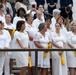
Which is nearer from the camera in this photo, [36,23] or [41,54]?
[41,54]

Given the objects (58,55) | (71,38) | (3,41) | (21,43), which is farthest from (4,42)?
(71,38)

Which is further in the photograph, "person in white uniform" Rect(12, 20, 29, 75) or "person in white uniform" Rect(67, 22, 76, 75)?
"person in white uniform" Rect(67, 22, 76, 75)

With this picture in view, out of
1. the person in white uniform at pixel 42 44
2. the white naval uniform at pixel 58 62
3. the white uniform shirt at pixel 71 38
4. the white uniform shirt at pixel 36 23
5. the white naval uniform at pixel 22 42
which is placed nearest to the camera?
the person in white uniform at pixel 42 44

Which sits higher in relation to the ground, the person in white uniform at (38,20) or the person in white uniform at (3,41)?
A: the person in white uniform at (38,20)

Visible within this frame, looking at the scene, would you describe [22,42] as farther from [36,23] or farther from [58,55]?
[36,23]

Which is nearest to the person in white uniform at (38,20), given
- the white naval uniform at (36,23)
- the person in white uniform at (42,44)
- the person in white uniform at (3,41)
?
the white naval uniform at (36,23)

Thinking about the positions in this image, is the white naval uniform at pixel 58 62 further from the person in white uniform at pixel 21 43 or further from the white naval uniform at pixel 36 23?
the white naval uniform at pixel 36 23

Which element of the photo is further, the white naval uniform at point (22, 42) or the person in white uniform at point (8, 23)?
the person in white uniform at point (8, 23)

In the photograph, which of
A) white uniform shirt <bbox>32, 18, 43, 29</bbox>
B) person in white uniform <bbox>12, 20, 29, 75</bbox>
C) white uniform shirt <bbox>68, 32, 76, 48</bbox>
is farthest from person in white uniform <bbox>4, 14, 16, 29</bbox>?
white uniform shirt <bbox>68, 32, 76, 48</bbox>

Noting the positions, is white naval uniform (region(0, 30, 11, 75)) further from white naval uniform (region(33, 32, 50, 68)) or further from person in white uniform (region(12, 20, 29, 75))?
white naval uniform (region(33, 32, 50, 68))

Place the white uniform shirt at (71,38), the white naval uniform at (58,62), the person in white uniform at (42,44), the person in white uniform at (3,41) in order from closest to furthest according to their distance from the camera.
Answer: the person in white uniform at (3,41), the person in white uniform at (42,44), the white naval uniform at (58,62), the white uniform shirt at (71,38)

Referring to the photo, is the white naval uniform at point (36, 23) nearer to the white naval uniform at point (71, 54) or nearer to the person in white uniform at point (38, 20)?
the person in white uniform at point (38, 20)

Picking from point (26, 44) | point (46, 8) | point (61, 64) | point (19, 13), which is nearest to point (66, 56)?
point (61, 64)

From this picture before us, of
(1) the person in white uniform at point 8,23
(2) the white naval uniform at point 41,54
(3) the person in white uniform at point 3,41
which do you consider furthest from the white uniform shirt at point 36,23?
(3) the person in white uniform at point 3,41
